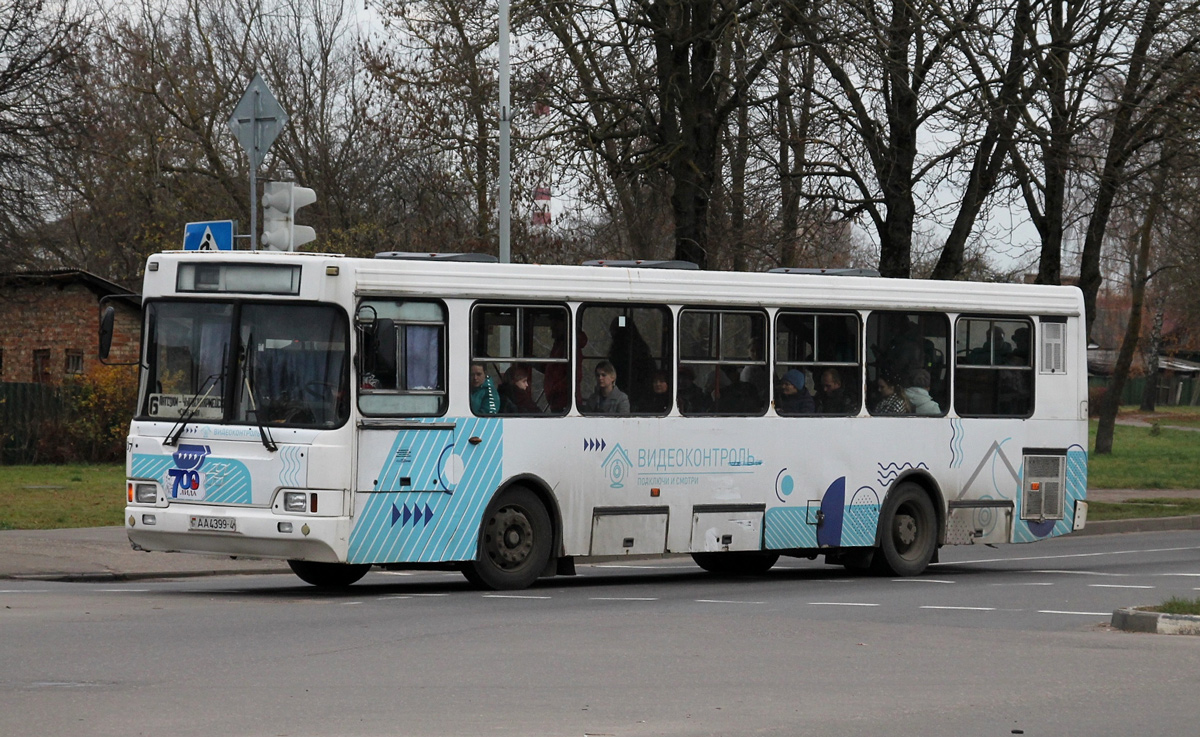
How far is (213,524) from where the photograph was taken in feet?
45.0

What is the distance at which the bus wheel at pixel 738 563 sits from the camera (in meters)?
17.9

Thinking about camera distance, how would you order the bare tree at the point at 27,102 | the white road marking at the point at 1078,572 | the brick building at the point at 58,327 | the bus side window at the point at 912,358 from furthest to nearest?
the brick building at the point at 58,327, the bare tree at the point at 27,102, the white road marking at the point at 1078,572, the bus side window at the point at 912,358

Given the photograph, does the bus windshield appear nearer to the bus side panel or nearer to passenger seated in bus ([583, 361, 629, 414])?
the bus side panel

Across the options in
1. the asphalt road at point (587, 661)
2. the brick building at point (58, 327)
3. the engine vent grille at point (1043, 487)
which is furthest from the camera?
the brick building at point (58, 327)

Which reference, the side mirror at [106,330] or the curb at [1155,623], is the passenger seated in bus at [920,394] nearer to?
the curb at [1155,623]

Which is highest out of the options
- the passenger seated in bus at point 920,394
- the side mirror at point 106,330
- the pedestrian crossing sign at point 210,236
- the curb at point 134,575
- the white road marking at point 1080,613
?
the pedestrian crossing sign at point 210,236

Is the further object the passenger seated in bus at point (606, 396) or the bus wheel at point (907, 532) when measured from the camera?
the bus wheel at point (907, 532)

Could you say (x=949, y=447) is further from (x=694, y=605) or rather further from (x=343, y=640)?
(x=343, y=640)

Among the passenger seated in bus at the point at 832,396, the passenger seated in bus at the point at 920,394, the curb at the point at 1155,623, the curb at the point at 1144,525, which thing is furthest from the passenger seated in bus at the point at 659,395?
the curb at the point at 1144,525

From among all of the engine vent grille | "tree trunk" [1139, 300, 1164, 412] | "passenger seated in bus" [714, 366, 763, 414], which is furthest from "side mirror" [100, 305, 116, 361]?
"tree trunk" [1139, 300, 1164, 412]

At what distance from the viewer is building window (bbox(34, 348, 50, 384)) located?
42.9 metres

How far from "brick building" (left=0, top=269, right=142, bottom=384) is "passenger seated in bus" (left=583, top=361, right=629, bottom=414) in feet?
90.3

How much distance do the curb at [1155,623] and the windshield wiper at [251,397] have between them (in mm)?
6675

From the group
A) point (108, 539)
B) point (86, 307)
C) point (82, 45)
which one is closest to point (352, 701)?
point (108, 539)
